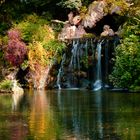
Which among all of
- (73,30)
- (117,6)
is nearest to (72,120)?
(117,6)

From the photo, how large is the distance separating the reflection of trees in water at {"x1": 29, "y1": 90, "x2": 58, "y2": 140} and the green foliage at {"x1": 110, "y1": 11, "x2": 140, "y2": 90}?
1450cm

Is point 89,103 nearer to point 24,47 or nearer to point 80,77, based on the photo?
point 80,77

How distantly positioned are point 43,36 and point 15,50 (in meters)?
3.93

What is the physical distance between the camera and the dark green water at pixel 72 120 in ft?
68.9

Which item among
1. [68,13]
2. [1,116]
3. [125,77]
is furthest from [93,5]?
[1,116]

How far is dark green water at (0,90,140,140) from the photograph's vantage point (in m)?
21.0

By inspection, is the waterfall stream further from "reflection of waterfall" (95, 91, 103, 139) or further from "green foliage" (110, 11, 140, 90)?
"reflection of waterfall" (95, 91, 103, 139)

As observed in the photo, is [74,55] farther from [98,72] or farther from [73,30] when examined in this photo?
[73,30]

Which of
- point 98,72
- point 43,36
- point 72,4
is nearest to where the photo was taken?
point 98,72

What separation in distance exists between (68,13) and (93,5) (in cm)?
547

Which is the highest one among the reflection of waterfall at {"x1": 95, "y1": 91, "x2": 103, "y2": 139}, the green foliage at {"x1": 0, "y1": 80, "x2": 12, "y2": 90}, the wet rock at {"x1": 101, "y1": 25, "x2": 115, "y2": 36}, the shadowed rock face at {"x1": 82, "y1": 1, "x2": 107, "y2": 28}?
the shadowed rock face at {"x1": 82, "y1": 1, "x2": 107, "y2": 28}

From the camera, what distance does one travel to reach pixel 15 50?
57.6 metres

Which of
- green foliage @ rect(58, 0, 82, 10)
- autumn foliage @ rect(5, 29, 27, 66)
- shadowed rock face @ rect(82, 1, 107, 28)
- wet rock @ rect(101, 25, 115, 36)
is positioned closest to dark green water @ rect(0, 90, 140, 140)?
wet rock @ rect(101, 25, 115, 36)

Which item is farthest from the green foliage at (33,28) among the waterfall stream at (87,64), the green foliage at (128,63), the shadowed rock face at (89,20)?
the green foliage at (128,63)
